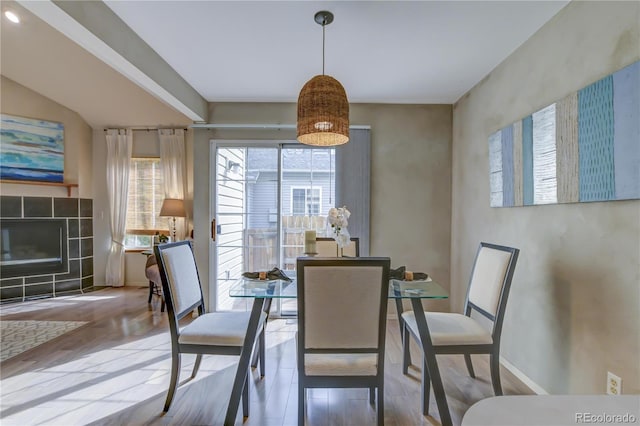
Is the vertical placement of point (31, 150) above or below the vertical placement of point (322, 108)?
above

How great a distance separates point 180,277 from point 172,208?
101 inches

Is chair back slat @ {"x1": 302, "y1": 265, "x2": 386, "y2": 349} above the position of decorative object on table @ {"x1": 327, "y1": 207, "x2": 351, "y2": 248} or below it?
below

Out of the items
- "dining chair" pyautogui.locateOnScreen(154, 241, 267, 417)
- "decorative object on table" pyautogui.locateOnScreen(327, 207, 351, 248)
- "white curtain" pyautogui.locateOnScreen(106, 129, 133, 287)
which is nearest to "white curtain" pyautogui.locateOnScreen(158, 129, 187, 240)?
"white curtain" pyautogui.locateOnScreen(106, 129, 133, 287)

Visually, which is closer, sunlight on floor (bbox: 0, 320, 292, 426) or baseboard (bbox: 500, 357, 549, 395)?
sunlight on floor (bbox: 0, 320, 292, 426)

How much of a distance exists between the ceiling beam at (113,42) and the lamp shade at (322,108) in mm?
1272

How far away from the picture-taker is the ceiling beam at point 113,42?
1558 millimetres

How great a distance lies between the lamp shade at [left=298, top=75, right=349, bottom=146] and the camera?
181 centimetres

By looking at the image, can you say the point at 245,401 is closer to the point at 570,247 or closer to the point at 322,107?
the point at 322,107

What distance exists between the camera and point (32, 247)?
13.6ft

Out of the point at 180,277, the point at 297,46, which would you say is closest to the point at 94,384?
the point at 180,277
